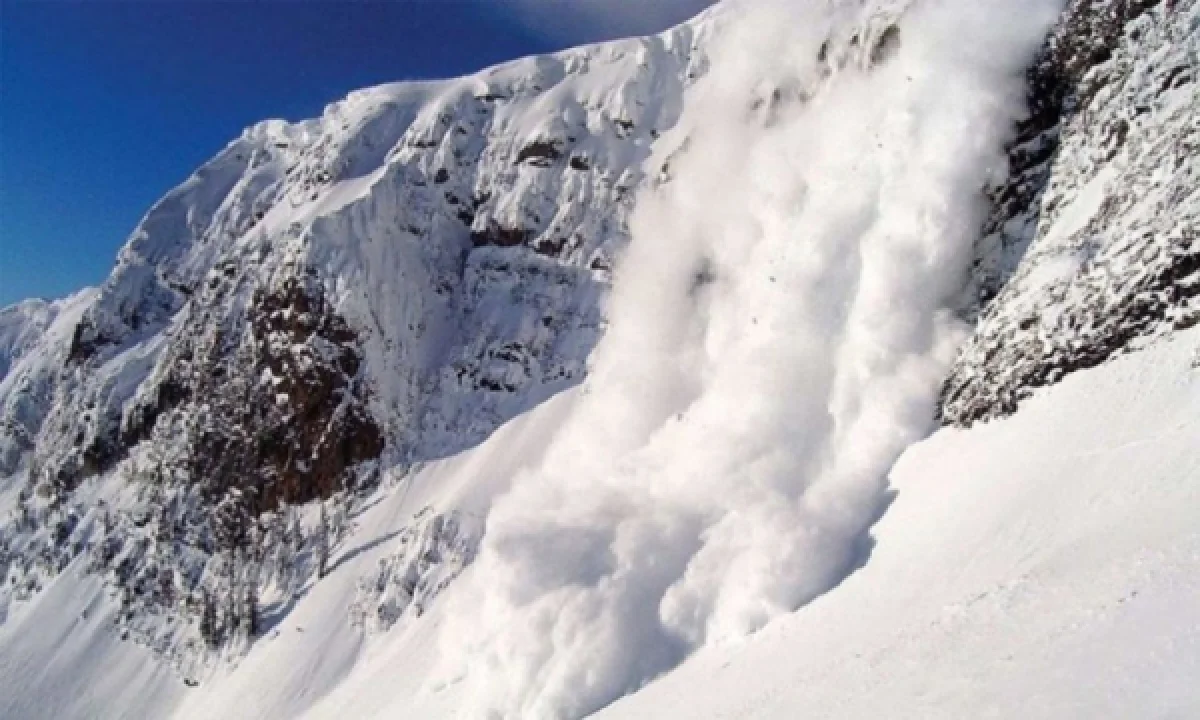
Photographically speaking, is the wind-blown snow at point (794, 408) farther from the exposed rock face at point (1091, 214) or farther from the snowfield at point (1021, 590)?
the snowfield at point (1021, 590)

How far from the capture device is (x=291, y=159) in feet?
282

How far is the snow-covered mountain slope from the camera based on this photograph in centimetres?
1811

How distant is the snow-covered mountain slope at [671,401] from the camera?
18109mm

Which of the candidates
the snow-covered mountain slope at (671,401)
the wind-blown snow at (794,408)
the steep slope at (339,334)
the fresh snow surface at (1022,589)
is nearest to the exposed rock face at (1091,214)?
the snow-covered mountain slope at (671,401)

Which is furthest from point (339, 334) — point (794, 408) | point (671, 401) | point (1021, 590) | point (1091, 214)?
point (1021, 590)

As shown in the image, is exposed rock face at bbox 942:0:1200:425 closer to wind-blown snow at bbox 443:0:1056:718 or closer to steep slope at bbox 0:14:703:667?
wind-blown snow at bbox 443:0:1056:718

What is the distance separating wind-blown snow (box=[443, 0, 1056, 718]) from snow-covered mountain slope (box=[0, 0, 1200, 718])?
139 millimetres

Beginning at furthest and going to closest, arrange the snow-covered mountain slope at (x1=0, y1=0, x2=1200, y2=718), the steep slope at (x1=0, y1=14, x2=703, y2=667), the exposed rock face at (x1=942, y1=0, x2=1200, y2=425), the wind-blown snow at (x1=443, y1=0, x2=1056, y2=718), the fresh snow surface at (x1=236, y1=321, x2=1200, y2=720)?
the steep slope at (x1=0, y1=14, x2=703, y2=667)
the wind-blown snow at (x1=443, y1=0, x2=1056, y2=718)
the exposed rock face at (x1=942, y1=0, x2=1200, y2=425)
the snow-covered mountain slope at (x1=0, y1=0, x2=1200, y2=718)
the fresh snow surface at (x1=236, y1=321, x2=1200, y2=720)

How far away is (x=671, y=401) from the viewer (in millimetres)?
36750

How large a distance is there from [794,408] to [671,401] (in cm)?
1022

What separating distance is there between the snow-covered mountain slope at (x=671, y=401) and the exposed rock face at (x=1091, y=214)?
0.31 feet

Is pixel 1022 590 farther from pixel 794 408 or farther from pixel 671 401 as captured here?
pixel 671 401

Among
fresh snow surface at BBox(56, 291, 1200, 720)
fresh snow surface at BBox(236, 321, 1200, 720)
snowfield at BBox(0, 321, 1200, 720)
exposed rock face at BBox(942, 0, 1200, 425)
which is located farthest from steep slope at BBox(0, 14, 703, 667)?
fresh snow surface at BBox(236, 321, 1200, 720)

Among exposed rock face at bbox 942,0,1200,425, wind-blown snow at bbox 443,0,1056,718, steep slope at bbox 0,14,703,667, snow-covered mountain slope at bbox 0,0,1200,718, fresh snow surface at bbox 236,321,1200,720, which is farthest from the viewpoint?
steep slope at bbox 0,14,703,667
